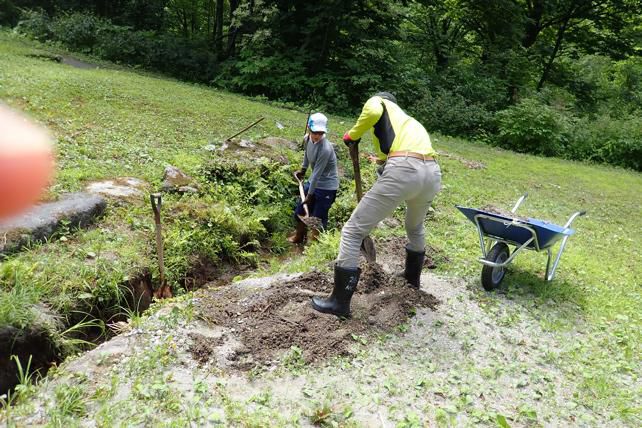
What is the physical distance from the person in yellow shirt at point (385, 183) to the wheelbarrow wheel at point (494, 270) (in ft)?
3.91

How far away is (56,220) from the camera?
4.96m

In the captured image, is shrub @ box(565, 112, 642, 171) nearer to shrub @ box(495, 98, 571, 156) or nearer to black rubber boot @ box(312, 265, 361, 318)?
shrub @ box(495, 98, 571, 156)

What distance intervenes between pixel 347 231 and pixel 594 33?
2242 centimetres

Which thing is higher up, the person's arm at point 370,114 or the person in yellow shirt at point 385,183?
the person's arm at point 370,114

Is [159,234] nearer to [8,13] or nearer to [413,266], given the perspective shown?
[413,266]

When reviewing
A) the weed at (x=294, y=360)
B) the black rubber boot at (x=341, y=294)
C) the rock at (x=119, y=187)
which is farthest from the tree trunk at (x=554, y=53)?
the weed at (x=294, y=360)

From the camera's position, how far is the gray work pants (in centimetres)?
411

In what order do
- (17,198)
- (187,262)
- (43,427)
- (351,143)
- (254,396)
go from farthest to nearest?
(187,262) → (351,143) → (254,396) → (43,427) → (17,198)

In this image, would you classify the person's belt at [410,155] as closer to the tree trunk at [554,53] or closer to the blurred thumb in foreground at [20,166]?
the blurred thumb in foreground at [20,166]

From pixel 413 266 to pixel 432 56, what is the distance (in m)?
19.5

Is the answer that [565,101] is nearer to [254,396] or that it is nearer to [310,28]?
[310,28]

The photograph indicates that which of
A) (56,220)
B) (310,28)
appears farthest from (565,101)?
(56,220)

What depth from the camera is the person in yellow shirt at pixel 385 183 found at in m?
4.13

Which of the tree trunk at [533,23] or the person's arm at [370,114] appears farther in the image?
the tree trunk at [533,23]
